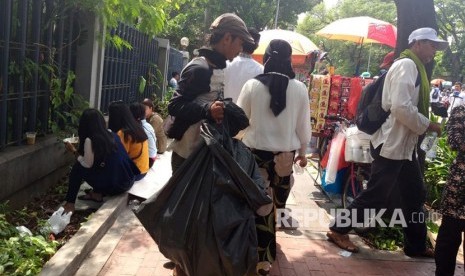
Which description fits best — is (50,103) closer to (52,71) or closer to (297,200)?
(52,71)

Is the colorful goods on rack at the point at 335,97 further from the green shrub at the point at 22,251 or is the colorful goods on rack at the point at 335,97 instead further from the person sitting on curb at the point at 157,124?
the green shrub at the point at 22,251

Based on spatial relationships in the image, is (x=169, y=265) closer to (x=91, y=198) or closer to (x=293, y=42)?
(x=91, y=198)

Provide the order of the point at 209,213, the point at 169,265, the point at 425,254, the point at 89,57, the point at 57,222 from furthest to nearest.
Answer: the point at 89,57 → the point at 425,254 → the point at 57,222 → the point at 169,265 → the point at 209,213

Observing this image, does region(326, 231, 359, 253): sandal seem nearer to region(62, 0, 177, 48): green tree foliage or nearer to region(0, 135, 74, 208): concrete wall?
region(0, 135, 74, 208): concrete wall

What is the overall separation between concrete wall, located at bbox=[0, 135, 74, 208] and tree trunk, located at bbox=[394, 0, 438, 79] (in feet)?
13.2

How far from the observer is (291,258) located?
4.02 meters

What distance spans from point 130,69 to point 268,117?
570cm

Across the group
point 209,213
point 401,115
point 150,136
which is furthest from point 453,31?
point 209,213

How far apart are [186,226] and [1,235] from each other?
178cm

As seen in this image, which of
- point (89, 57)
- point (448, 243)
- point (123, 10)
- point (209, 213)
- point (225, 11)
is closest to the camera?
point (209, 213)

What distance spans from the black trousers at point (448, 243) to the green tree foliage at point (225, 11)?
62.4ft

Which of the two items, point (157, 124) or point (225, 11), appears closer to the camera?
point (157, 124)

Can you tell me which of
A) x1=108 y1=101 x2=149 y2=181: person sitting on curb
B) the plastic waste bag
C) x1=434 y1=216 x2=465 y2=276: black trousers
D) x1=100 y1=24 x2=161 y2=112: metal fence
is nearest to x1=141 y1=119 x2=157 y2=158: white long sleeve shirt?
x1=108 y1=101 x2=149 y2=181: person sitting on curb

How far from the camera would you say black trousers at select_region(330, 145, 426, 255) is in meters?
4.00
